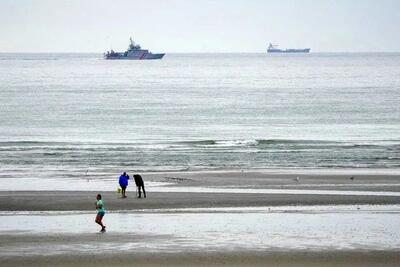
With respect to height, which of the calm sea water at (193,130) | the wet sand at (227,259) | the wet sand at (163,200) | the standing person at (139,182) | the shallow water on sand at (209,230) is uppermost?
the calm sea water at (193,130)

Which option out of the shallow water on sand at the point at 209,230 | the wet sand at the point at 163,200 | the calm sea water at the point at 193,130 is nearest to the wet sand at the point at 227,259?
the shallow water on sand at the point at 209,230

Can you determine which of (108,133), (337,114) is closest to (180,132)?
(108,133)

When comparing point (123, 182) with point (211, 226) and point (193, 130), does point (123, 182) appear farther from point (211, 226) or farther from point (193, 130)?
point (193, 130)

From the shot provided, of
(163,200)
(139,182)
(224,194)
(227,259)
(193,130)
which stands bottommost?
(227,259)

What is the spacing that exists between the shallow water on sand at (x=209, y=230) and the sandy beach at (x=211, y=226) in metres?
0.03

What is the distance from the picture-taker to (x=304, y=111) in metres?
89.4

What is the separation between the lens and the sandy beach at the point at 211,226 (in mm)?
22031

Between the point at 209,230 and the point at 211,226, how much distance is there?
692 mm

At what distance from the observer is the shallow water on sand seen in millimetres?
23281

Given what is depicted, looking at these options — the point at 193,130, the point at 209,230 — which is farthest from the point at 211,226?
the point at 193,130

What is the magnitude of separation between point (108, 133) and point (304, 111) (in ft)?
95.9

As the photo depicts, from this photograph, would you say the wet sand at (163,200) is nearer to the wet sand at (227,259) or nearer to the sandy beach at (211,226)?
the sandy beach at (211,226)

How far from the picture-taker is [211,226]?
2616 cm

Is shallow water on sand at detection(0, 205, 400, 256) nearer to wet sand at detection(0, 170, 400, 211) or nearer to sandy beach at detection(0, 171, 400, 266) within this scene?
sandy beach at detection(0, 171, 400, 266)
